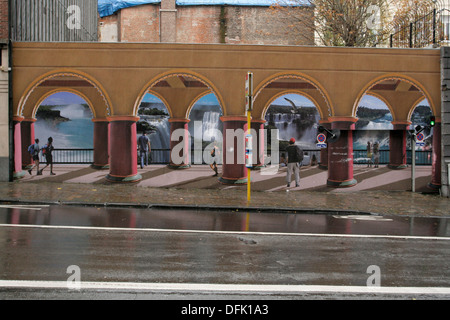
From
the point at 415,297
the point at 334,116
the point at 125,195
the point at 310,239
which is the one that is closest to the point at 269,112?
the point at 334,116

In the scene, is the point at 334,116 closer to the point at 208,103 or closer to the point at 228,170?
the point at 228,170

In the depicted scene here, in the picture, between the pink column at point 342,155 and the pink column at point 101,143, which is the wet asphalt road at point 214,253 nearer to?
the pink column at point 342,155

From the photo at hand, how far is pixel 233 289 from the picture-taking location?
4.53m

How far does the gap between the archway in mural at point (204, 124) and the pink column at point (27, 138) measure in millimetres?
7067

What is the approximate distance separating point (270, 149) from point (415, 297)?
46.0 ft

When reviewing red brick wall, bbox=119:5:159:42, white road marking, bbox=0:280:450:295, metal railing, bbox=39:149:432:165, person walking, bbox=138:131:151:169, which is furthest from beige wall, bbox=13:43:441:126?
red brick wall, bbox=119:5:159:42

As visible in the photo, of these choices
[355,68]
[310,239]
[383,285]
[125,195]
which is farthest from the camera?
[355,68]

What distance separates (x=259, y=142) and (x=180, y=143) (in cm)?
356

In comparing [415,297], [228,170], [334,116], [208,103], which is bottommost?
[415,297]

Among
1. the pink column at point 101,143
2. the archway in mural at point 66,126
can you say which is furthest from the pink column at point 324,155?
the archway in mural at point 66,126

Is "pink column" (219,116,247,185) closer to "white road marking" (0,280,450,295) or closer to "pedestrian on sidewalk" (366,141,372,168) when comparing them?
"pedestrian on sidewalk" (366,141,372,168)

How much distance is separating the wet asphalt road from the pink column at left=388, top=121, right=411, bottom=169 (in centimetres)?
625

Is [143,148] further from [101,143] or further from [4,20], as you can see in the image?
[4,20]

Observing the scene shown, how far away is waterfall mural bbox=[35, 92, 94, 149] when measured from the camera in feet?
47.9
